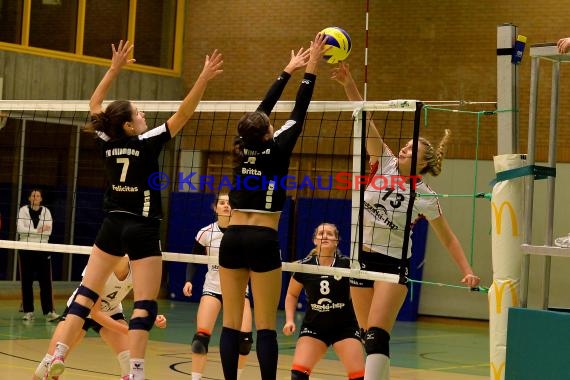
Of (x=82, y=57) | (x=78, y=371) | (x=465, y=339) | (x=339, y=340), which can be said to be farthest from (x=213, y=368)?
(x=82, y=57)

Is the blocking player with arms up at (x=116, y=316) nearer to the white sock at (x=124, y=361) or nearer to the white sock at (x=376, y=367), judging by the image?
the white sock at (x=124, y=361)

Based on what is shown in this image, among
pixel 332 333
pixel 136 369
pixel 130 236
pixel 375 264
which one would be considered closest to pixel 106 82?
pixel 130 236

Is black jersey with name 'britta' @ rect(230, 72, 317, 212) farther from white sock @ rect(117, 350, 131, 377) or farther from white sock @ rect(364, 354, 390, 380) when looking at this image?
white sock @ rect(117, 350, 131, 377)

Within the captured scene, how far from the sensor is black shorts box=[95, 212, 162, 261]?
665cm

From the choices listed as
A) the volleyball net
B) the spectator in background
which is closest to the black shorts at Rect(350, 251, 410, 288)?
the spectator in background

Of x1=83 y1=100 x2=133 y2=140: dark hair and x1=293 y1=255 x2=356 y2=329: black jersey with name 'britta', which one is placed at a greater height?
x1=83 y1=100 x2=133 y2=140: dark hair

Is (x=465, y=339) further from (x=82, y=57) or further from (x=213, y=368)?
(x=82, y=57)

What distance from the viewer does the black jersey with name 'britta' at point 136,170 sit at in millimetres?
6719

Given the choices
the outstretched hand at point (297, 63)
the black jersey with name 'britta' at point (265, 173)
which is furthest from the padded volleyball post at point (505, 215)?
the outstretched hand at point (297, 63)

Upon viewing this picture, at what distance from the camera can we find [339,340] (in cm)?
753

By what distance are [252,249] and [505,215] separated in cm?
160

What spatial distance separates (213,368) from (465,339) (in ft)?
18.0

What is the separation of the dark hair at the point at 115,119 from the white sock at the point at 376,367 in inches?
89.3

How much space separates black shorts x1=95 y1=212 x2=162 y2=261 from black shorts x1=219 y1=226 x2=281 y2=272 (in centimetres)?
55
